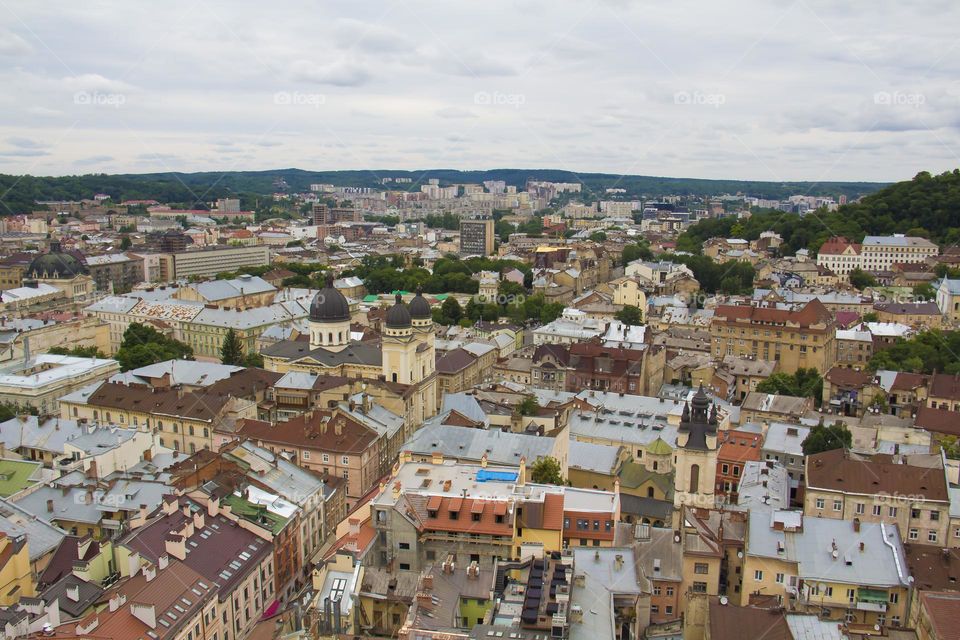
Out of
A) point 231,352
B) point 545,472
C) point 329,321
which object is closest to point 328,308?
point 329,321

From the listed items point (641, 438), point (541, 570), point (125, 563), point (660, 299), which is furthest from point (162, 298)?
point (541, 570)

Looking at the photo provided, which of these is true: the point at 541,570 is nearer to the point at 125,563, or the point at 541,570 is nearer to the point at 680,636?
the point at 680,636

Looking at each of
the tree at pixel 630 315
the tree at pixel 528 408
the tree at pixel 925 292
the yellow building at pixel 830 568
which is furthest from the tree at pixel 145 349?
the tree at pixel 925 292

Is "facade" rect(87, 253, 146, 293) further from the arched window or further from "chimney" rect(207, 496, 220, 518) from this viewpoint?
the arched window

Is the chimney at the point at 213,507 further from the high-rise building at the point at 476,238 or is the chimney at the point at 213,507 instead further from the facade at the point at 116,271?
A: the high-rise building at the point at 476,238

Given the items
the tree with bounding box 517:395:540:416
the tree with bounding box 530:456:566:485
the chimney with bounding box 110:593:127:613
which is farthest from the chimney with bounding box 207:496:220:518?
the tree with bounding box 517:395:540:416
